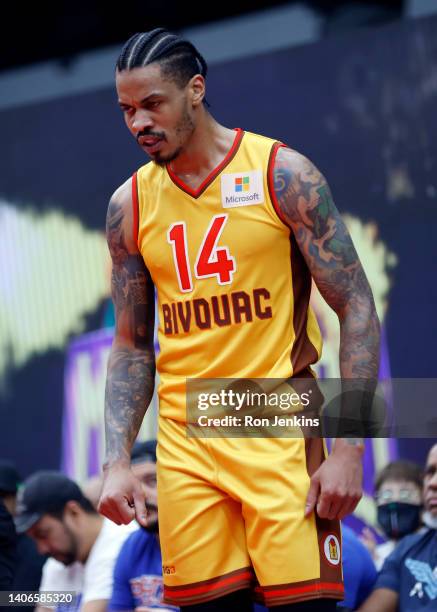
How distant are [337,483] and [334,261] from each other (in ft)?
1.94

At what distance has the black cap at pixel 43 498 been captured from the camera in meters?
5.68

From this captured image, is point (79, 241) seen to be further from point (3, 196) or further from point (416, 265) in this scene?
point (416, 265)

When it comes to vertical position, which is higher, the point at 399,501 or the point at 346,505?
the point at 346,505

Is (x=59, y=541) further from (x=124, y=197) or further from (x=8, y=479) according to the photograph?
(x=124, y=197)

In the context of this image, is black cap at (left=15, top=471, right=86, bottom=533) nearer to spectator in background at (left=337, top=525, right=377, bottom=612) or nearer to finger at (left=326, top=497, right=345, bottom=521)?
spectator in background at (left=337, top=525, right=377, bottom=612)

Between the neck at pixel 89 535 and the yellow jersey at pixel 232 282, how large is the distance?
8.79ft

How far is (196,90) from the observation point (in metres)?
3.02

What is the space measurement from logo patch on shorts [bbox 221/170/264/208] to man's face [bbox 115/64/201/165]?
0.57 feet

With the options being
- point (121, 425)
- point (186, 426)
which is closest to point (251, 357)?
point (186, 426)

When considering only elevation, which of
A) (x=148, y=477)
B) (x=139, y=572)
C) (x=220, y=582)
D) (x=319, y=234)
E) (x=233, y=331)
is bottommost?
(x=139, y=572)

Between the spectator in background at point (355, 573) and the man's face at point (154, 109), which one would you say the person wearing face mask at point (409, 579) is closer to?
the spectator in background at point (355, 573)

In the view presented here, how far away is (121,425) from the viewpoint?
3.12 meters

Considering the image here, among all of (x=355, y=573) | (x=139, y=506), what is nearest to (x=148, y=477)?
(x=355, y=573)

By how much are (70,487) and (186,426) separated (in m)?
2.93
